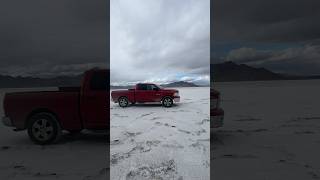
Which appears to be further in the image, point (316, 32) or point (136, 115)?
point (316, 32)

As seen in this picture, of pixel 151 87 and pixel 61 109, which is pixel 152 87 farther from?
pixel 61 109

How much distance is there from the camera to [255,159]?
14.4 feet

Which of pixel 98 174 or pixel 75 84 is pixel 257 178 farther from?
pixel 75 84

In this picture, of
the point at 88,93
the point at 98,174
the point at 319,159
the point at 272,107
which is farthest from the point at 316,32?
the point at 98,174

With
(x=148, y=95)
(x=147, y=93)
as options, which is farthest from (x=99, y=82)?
(x=148, y=95)

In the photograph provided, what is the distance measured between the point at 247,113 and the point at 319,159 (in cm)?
484

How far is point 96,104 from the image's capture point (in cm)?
532

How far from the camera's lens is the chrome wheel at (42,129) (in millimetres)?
5246

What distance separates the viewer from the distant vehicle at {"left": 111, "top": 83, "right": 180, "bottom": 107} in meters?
5.85

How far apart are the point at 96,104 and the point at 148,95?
144 cm

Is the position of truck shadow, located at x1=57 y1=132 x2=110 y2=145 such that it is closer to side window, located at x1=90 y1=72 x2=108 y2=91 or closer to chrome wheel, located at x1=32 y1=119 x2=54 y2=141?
chrome wheel, located at x1=32 y1=119 x2=54 y2=141

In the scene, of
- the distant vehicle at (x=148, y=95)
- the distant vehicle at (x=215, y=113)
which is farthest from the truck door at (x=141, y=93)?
the distant vehicle at (x=215, y=113)

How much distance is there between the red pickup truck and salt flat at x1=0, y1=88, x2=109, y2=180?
27 cm

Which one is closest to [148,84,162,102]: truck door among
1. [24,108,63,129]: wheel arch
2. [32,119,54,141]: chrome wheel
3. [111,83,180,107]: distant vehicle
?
[111,83,180,107]: distant vehicle
